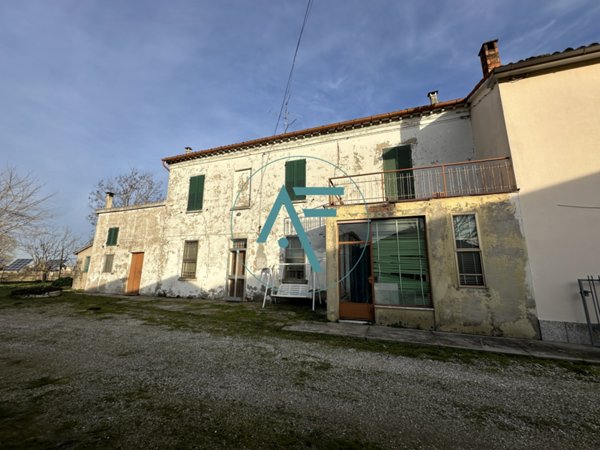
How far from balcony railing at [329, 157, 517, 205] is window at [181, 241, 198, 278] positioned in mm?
7278

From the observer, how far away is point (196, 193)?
12016mm

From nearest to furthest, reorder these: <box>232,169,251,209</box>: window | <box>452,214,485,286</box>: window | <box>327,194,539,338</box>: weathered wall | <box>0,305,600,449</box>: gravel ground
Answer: <box>0,305,600,449</box>: gravel ground, <box>327,194,539,338</box>: weathered wall, <box>452,214,485,286</box>: window, <box>232,169,251,209</box>: window

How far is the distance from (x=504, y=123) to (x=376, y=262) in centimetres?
495

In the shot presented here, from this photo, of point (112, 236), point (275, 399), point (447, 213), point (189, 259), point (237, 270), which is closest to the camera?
point (275, 399)

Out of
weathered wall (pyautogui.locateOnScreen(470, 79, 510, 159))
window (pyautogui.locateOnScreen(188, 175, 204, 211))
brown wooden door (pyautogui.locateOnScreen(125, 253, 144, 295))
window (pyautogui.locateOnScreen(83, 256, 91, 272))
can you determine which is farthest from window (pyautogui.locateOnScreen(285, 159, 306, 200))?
window (pyautogui.locateOnScreen(83, 256, 91, 272))

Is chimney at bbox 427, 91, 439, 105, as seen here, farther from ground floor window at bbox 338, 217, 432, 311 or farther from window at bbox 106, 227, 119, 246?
window at bbox 106, 227, 119, 246

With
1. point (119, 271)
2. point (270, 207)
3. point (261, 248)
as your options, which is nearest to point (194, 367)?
point (261, 248)

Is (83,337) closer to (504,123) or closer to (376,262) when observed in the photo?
(376,262)

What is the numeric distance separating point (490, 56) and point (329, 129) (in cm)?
563

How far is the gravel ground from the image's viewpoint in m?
2.04

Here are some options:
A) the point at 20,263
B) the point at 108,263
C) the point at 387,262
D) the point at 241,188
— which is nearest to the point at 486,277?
the point at 387,262

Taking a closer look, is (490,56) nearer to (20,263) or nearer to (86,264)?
(86,264)

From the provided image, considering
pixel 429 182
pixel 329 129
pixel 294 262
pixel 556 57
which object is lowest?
pixel 294 262

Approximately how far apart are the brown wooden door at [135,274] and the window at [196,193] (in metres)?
3.93
